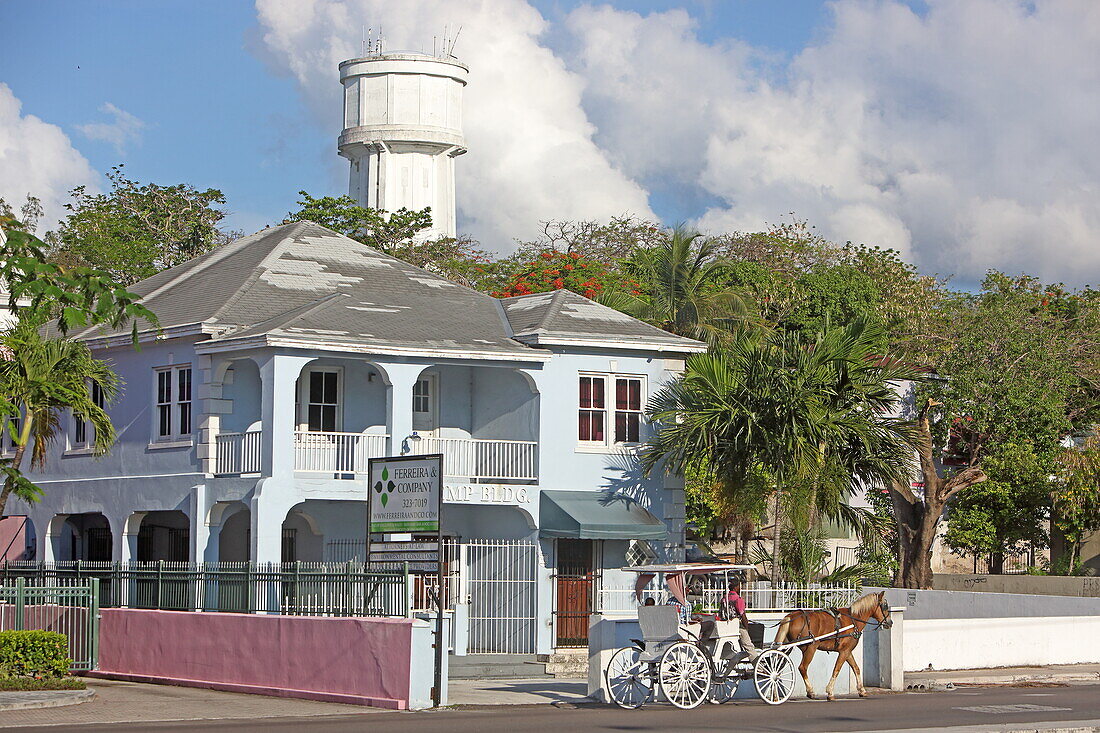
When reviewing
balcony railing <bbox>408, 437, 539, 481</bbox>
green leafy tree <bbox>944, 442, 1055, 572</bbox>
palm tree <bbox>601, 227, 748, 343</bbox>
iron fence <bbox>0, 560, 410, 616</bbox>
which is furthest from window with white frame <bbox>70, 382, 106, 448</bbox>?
green leafy tree <bbox>944, 442, 1055, 572</bbox>

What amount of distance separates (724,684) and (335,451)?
10260mm

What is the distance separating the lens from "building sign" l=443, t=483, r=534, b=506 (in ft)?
93.6

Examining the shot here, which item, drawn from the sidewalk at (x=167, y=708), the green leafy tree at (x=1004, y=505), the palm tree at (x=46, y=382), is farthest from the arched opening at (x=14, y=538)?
the green leafy tree at (x=1004, y=505)

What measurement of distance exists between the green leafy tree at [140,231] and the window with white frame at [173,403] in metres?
20.1

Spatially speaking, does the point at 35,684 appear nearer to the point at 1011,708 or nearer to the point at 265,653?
the point at 265,653

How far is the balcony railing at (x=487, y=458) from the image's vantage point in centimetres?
2933

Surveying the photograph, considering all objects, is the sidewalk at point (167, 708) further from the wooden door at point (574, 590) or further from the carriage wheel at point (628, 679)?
the wooden door at point (574, 590)

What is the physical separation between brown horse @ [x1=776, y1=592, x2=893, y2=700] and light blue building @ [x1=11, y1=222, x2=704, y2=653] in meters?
6.71

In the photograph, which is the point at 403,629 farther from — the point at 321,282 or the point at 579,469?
the point at 321,282

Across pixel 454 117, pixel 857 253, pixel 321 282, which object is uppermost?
pixel 454 117

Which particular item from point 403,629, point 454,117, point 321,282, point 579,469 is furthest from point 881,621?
point 454,117

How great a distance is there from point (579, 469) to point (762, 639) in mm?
9429

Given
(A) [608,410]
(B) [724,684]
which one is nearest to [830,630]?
(B) [724,684]

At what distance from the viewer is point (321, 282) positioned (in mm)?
32219
